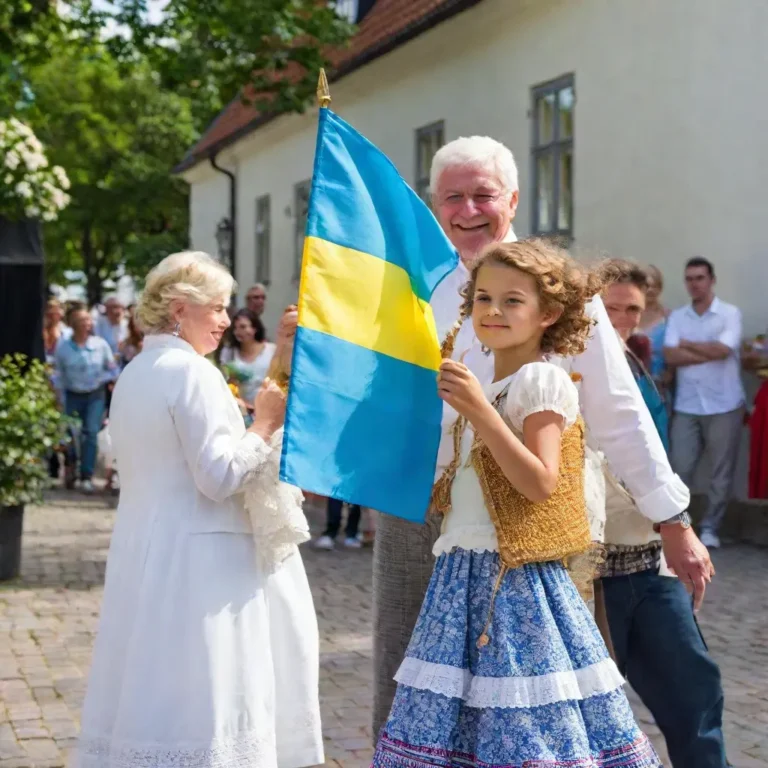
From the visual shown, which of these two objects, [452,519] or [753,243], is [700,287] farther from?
[452,519]

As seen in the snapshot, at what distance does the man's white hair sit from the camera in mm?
3795

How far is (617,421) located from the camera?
3.65m

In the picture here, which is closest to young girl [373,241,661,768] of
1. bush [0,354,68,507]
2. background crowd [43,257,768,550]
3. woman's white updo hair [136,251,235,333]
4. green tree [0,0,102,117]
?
woman's white updo hair [136,251,235,333]

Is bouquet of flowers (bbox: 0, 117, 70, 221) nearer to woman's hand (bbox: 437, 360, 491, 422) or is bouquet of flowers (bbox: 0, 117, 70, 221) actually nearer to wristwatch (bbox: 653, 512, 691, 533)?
wristwatch (bbox: 653, 512, 691, 533)

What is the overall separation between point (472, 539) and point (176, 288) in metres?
1.44

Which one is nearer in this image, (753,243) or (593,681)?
(593,681)

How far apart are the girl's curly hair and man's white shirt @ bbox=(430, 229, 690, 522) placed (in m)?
0.19

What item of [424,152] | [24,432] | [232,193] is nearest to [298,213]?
[232,193]

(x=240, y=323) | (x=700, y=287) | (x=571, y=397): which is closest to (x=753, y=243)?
(x=700, y=287)

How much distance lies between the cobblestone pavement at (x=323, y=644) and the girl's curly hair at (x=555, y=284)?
2.27 meters

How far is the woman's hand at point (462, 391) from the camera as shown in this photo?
3068 mm

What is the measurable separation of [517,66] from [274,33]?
10.6ft

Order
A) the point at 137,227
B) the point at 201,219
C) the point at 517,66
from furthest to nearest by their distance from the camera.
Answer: the point at 137,227
the point at 201,219
the point at 517,66

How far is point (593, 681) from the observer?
3119 mm
